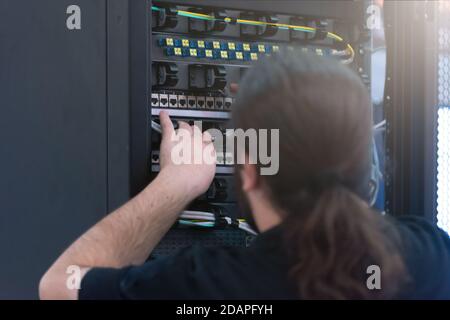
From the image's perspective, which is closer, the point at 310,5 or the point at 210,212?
the point at 210,212

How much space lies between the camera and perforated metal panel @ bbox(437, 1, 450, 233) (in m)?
1.58

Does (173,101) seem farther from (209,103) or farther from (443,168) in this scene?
(443,168)

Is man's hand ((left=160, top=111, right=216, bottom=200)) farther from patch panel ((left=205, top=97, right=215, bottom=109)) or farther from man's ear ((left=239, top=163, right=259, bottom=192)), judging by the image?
man's ear ((left=239, top=163, right=259, bottom=192))

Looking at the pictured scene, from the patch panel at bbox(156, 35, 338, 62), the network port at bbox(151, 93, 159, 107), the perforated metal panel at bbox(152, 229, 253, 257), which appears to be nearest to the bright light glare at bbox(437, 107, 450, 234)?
the patch panel at bbox(156, 35, 338, 62)

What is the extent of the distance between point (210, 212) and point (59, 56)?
55 cm

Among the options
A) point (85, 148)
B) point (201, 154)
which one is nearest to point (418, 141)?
point (201, 154)

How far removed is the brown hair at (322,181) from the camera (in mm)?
1009

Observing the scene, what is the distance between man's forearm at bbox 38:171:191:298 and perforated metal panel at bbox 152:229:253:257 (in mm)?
211

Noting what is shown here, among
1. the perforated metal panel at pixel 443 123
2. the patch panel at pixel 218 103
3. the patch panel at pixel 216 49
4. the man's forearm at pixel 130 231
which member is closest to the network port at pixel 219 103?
the patch panel at pixel 218 103

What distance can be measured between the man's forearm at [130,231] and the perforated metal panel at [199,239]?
211mm

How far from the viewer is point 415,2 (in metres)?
1.53

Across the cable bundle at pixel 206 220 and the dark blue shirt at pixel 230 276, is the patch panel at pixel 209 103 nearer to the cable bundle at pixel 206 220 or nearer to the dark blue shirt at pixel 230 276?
the cable bundle at pixel 206 220

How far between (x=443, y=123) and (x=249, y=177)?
691 mm

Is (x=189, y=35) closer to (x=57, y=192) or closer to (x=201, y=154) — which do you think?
(x=201, y=154)
